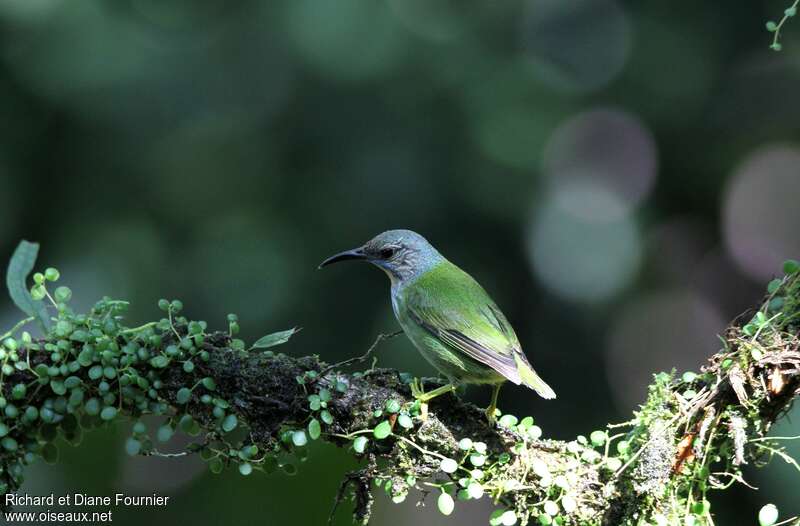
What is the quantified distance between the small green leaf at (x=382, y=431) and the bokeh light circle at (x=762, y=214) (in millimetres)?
4089

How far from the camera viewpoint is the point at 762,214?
6.02 metres

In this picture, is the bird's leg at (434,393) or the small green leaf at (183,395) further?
the bird's leg at (434,393)

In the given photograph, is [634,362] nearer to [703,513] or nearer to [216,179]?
[216,179]

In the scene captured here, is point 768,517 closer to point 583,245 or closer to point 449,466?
point 449,466

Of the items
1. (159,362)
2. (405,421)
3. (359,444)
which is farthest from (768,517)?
(159,362)

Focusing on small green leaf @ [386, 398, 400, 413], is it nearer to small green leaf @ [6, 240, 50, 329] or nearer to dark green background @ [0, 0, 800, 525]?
small green leaf @ [6, 240, 50, 329]

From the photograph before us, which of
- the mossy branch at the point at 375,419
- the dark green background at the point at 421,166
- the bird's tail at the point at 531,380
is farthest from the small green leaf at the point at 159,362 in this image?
the dark green background at the point at 421,166

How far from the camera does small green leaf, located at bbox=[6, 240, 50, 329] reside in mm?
2707

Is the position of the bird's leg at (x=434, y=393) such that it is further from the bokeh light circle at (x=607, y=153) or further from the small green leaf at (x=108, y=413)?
the bokeh light circle at (x=607, y=153)

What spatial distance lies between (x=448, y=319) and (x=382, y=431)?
3.39 feet

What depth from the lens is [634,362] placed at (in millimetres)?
5934

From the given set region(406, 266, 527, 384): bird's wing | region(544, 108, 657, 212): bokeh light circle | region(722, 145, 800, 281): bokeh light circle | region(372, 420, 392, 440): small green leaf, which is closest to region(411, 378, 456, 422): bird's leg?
region(372, 420, 392, 440): small green leaf

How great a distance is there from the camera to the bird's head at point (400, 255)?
4.03m

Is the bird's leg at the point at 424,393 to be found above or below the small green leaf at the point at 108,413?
above
